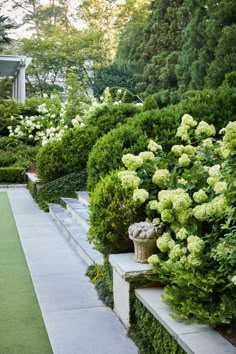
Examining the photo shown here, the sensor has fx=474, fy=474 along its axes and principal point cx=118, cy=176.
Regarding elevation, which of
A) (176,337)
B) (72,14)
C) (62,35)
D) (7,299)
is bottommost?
(7,299)

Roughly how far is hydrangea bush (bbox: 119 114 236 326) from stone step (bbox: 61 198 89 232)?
8.03ft

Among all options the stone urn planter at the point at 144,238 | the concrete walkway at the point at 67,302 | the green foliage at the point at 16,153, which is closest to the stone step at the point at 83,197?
the concrete walkway at the point at 67,302

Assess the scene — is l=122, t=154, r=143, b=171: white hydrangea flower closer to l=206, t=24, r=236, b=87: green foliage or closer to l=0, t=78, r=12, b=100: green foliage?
l=206, t=24, r=236, b=87: green foliage

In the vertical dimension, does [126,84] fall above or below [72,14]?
below

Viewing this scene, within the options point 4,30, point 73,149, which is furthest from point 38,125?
point 4,30

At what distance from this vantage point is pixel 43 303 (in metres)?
3.46

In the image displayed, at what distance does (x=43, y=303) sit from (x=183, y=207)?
1445 millimetres

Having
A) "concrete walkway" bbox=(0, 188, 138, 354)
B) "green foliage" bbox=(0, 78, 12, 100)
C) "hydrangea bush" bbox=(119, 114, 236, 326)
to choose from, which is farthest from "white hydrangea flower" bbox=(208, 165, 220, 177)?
"green foliage" bbox=(0, 78, 12, 100)

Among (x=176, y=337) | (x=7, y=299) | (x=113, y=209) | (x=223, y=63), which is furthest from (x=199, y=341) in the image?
(x=223, y=63)

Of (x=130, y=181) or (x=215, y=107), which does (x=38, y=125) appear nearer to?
(x=215, y=107)

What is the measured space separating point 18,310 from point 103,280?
2.40ft

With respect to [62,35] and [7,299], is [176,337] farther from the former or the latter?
[62,35]

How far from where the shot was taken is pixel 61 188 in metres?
7.54

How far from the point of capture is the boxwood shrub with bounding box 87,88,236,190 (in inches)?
173
